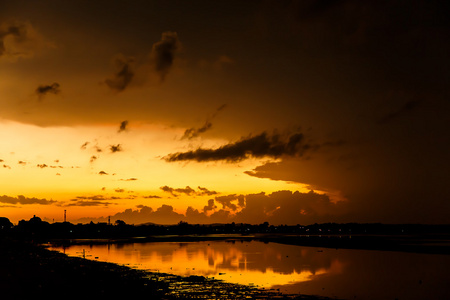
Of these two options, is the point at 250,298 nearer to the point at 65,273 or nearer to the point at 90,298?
the point at 90,298

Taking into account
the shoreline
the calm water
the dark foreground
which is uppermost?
the dark foreground

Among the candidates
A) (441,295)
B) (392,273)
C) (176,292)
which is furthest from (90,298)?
(392,273)

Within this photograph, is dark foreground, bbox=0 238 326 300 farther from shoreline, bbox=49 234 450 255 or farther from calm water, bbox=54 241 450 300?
shoreline, bbox=49 234 450 255

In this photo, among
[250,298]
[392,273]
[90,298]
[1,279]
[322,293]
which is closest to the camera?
[90,298]

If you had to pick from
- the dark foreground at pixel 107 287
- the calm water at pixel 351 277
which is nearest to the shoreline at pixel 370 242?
the calm water at pixel 351 277

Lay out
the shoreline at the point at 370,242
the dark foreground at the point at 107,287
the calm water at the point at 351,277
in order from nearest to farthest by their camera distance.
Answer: the dark foreground at the point at 107,287 < the calm water at the point at 351,277 < the shoreline at the point at 370,242

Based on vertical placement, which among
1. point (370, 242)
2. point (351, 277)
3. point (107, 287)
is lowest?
point (370, 242)

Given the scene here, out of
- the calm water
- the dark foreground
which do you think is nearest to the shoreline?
the calm water

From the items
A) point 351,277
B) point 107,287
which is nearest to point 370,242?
point 351,277

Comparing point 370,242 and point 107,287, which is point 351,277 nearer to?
point 107,287

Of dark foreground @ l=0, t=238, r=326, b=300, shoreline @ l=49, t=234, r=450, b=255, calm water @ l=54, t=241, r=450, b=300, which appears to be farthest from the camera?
shoreline @ l=49, t=234, r=450, b=255

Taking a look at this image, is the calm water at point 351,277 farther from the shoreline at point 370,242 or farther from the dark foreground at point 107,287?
the shoreline at point 370,242

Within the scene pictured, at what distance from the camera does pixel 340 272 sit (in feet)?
159

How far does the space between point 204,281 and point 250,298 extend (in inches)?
373
